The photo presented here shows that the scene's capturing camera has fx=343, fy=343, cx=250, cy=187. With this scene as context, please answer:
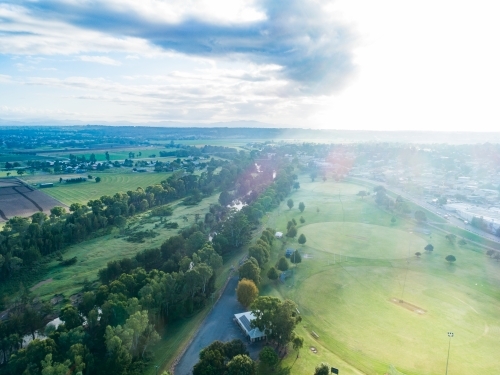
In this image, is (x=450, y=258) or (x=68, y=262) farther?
(x=450, y=258)

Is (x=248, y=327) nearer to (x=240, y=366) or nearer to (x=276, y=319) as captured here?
(x=276, y=319)

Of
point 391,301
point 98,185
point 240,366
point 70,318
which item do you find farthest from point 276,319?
point 98,185

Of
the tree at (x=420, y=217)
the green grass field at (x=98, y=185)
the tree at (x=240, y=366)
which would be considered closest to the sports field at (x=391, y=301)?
the tree at (x=240, y=366)

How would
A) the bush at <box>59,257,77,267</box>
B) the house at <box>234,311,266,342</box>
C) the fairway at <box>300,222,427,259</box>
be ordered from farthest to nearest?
the fairway at <box>300,222,427,259</box>
the bush at <box>59,257,77,267</box>
the house at <box>234,311,266,342</box>

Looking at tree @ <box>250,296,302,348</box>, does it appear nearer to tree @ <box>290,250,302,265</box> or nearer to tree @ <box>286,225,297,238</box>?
tree @ <box>290,250,302,265</box>

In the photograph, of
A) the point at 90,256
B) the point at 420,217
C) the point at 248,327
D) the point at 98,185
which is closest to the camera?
the point at 248,327

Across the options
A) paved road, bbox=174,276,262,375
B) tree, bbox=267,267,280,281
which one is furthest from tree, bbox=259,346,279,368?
tree, bbox=267,267,280,281
